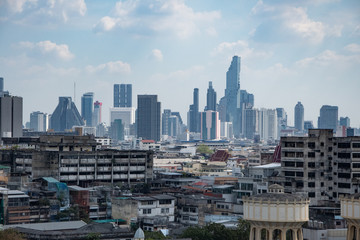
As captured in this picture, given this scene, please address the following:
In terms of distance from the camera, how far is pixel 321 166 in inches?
4902

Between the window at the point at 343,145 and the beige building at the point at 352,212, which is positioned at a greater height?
the window at the point at 343,145

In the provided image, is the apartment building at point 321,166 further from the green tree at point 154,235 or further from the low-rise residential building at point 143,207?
the green tree at point 154,235

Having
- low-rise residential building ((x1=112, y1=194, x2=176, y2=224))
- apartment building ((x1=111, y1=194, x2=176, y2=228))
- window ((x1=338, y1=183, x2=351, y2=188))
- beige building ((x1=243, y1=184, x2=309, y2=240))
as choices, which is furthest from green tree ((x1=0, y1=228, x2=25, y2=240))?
window ((x1=338, y1=183, x2=351, y2=188))

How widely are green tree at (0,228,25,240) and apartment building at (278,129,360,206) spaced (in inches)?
1713

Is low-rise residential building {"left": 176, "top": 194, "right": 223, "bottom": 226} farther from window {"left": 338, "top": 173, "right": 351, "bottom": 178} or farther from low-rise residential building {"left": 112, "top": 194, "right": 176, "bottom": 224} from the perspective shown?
window {"left": 338, "top": 173, "right": 351, "bottom": 178}

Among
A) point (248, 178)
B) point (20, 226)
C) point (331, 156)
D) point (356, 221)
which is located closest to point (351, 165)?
point (331, 156)

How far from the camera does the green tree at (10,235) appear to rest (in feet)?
279

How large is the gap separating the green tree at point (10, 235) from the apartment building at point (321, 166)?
4352 centimetres

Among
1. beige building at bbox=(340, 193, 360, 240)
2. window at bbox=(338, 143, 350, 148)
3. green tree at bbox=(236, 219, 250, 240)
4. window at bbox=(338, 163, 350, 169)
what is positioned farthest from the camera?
window at bbox=(338, 143, 350, 148)

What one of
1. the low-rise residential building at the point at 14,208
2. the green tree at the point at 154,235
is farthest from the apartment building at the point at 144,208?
the green tree at the point at 154,235

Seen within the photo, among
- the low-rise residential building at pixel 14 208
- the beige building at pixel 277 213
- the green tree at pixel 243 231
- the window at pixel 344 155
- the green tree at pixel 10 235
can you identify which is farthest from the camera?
the window at pixel 344 155

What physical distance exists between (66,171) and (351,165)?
52.5 meters

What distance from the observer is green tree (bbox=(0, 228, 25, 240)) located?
279ft

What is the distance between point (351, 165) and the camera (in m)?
123
